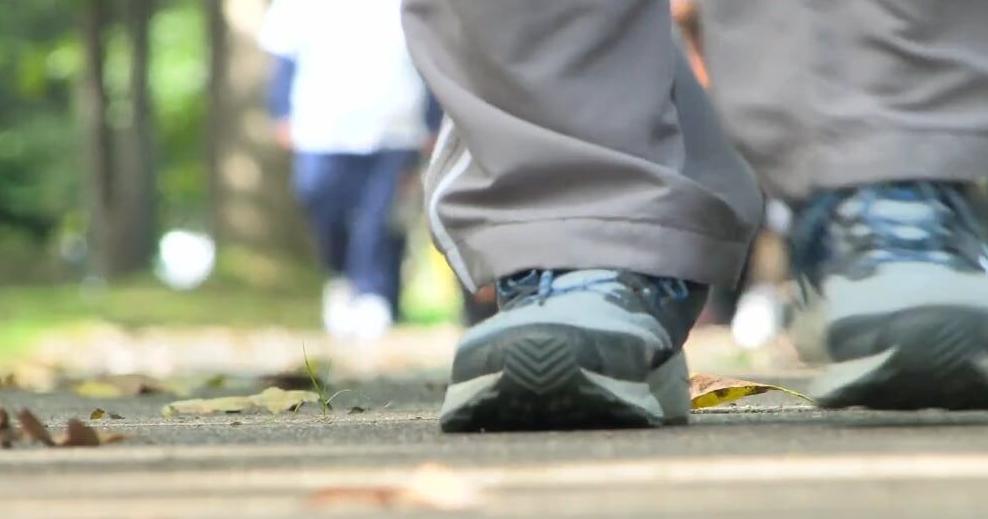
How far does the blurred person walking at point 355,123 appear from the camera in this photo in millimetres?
8867

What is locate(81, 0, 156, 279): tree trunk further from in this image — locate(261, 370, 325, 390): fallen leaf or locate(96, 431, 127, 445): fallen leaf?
locate(96, 431, 127, 445): fallen leaf

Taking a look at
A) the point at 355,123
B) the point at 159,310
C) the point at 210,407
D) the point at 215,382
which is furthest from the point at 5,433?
the point at 159,310

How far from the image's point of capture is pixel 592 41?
112 inches

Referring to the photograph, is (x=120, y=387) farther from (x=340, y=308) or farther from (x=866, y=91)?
(x=340, y=308)

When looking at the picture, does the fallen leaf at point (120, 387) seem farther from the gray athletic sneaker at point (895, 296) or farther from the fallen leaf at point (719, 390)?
the gray athletic sneaker at point (895, 296)

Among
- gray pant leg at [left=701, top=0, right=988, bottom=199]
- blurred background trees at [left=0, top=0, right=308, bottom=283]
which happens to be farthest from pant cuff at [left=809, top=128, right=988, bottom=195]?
blurred background trees at [left=0, top=0, right=308, bottom=283]

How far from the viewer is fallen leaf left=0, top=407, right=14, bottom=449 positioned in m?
2.50

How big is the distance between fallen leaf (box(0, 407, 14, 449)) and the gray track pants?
0.61 metres

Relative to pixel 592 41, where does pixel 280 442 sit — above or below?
below

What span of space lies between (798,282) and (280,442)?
0.77m

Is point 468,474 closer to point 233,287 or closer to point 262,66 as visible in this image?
point 233,287

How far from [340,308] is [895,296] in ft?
22.4

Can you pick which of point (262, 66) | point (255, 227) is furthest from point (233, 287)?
point (262, 66)

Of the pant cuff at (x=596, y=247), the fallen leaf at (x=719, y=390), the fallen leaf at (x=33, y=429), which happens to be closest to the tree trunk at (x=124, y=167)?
the fallen leaf at (x=719, y=390)
